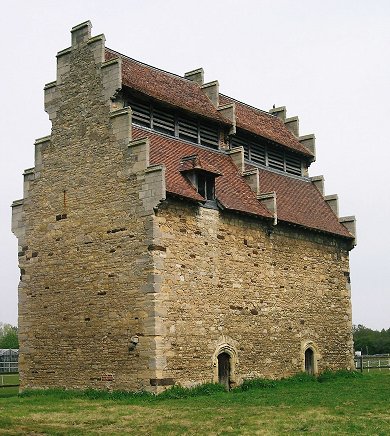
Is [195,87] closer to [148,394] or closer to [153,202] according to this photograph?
[153,202]

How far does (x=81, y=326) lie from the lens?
80.9ft

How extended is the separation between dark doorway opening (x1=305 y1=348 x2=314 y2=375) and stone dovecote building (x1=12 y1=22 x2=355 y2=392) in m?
0.05

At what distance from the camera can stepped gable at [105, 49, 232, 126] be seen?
27.2 metres

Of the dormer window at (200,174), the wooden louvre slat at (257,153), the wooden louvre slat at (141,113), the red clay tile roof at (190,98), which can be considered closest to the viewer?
the dormer window at (200,174)

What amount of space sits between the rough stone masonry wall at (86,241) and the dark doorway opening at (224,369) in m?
3.86

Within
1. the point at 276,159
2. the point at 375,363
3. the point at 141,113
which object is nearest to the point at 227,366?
the point at 141,113

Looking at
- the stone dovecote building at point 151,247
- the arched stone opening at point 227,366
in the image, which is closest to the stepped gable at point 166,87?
the stone dovecote building at point 151,247

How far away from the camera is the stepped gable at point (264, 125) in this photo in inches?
1281

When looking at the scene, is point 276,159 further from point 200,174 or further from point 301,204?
point 200,174

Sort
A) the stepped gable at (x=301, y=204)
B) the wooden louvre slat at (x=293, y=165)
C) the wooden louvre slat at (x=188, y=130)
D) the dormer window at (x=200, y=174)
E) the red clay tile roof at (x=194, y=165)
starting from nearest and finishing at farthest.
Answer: the red clay tile roof at (x=194, y=165) < the dormer window at (x=200, y=174) < the wooden louvre slat at (x=188, y=130) < the stepped gable at (x=301, y=204) < the wooden louvre slat at (x=293, y=165)

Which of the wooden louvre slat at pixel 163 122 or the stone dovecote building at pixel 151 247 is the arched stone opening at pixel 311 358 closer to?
the stone dovecote building at pixel 151 247

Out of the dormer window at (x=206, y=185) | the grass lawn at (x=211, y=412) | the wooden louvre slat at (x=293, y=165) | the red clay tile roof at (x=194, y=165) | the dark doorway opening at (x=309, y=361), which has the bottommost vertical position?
the grass lawn at (x=211, y=412)

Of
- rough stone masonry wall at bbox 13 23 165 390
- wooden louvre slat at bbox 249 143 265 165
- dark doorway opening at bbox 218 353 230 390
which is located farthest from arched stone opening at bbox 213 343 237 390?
wooden louvre slat at bbox 249 143 265 165

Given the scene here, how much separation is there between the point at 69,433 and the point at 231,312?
37.2 feet
